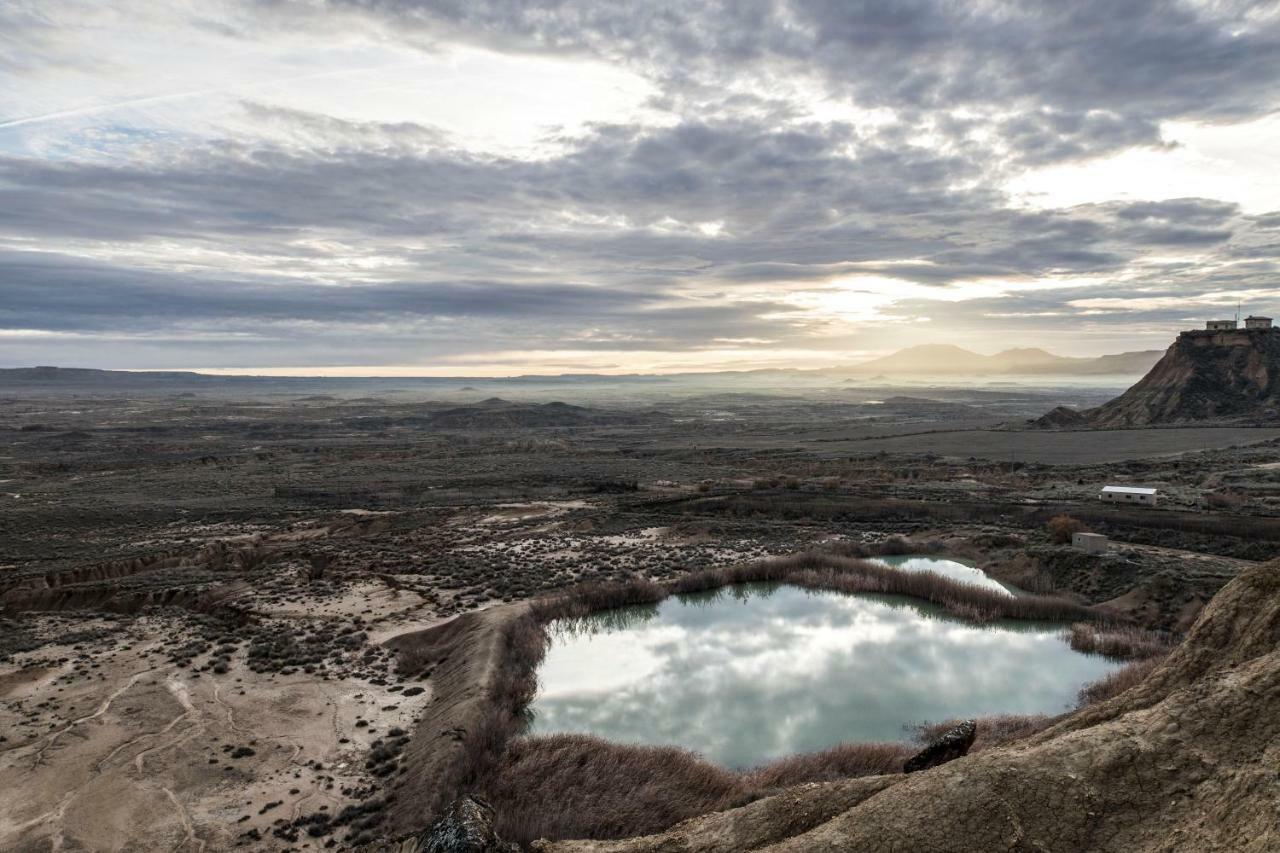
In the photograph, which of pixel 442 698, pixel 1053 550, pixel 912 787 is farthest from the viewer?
pixel 1053 550

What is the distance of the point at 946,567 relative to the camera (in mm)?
34219

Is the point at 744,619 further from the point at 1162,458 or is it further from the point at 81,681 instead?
the point at 1162,458

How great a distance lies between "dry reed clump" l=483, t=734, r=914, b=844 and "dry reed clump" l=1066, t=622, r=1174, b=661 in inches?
442

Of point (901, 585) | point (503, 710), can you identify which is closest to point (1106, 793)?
point (503, 710)

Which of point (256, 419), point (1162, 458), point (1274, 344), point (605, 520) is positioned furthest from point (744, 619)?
point (256, 419)

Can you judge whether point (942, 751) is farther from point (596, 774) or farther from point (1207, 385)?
point (1207, 385)

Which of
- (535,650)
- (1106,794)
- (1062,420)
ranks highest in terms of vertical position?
(1062,420)

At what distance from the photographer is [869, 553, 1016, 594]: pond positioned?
30906 millimetres

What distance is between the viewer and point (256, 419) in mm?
154875

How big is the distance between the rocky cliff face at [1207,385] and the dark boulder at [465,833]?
374 ft

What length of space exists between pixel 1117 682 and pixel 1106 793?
14.1 meters

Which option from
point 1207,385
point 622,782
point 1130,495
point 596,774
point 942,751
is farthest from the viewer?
point 1207,385

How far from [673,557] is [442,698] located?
18351 millimetres

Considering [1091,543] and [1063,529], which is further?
[1063,529]
